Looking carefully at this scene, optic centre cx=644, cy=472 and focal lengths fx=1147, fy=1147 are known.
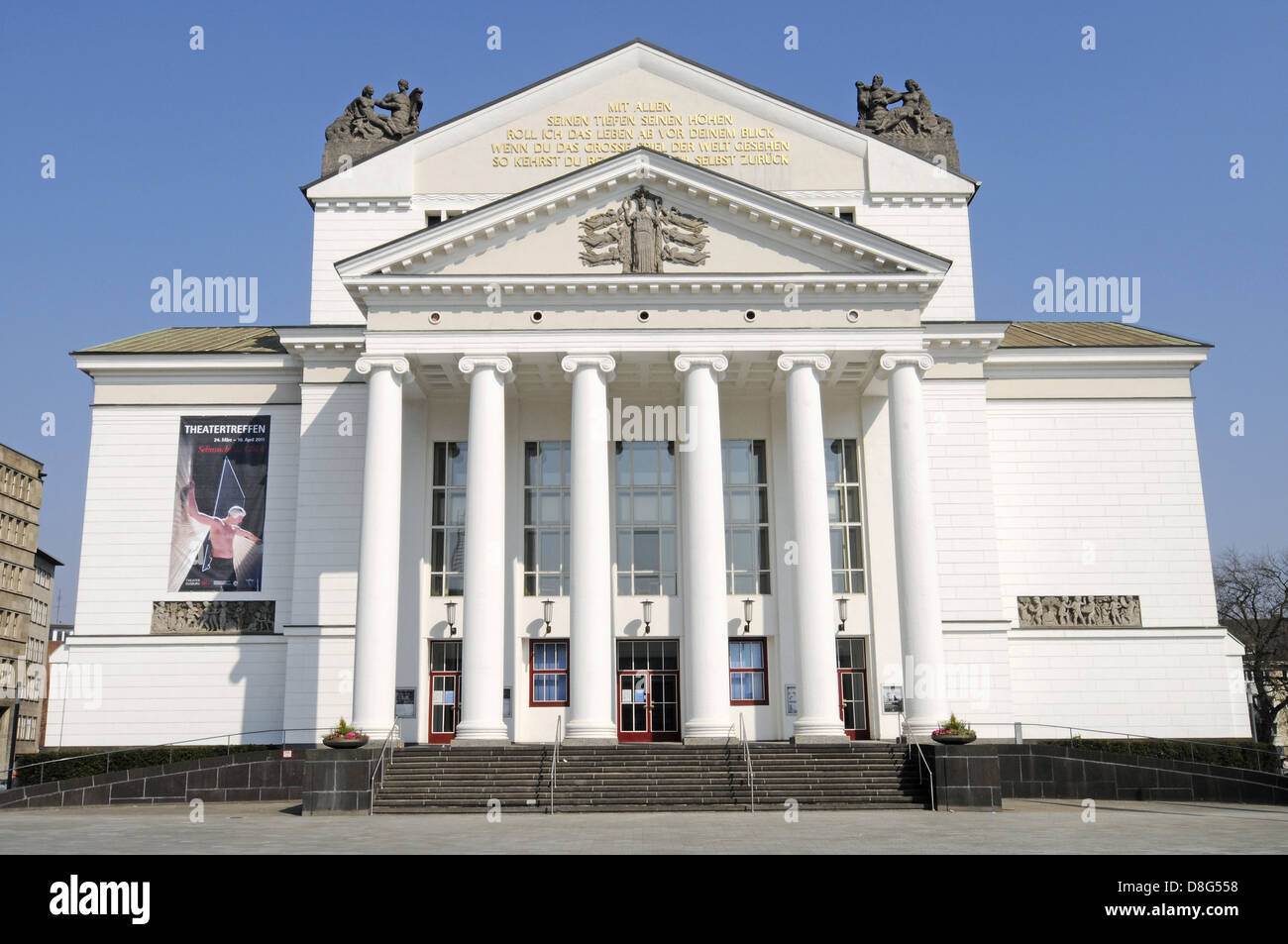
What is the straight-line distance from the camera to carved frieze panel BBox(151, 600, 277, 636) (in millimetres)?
33656

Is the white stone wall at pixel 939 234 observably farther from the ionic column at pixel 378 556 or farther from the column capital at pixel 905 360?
the ionic column at pixel 378 556

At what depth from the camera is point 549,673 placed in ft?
106

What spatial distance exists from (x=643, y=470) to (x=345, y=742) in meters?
12.4

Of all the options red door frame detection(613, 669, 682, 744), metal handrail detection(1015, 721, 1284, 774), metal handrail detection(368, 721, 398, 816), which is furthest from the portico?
metal handrail detection(1015, 721, 1284, 774)

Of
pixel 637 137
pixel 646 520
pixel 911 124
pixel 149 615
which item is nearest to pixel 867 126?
pixel 911 124

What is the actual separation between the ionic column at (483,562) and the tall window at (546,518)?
3976 millimetres

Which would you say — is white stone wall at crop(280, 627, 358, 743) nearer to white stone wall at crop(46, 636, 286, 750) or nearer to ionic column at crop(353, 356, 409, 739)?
white stone wall at crop(46, 636, 286, 750)

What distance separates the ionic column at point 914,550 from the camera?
91.2 feet

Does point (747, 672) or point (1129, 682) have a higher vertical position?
point (747, 672)

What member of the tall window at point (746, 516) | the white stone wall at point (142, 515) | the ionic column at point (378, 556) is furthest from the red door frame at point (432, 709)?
the tall window at point (746, 516)

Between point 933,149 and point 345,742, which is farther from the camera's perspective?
point 933,149

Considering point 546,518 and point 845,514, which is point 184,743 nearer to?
point 546,518

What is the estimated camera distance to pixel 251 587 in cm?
3378

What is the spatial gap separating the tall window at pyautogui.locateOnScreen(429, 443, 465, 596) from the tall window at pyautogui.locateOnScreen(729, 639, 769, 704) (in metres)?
7.98
